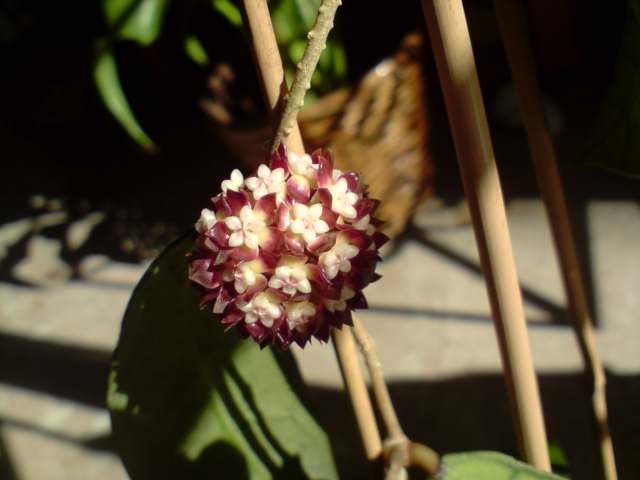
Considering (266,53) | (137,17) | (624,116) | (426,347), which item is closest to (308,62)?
(266,53)

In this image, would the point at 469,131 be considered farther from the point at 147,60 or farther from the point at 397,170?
the point at 147,60

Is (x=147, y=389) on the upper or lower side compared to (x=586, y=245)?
upper

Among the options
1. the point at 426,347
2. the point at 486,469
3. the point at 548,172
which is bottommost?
the point at 426,347

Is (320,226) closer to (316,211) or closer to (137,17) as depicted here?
(316,211)

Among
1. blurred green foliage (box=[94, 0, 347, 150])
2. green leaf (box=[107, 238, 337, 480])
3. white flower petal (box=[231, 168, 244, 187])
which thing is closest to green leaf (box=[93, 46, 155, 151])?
blurred green foliage (box=[94, 0, 347, 150])

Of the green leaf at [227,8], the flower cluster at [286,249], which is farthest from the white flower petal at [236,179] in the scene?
the green leaf at [227,8]

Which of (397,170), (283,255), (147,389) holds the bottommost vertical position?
(397,170)

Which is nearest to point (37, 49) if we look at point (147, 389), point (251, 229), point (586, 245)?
point (586, 245)
